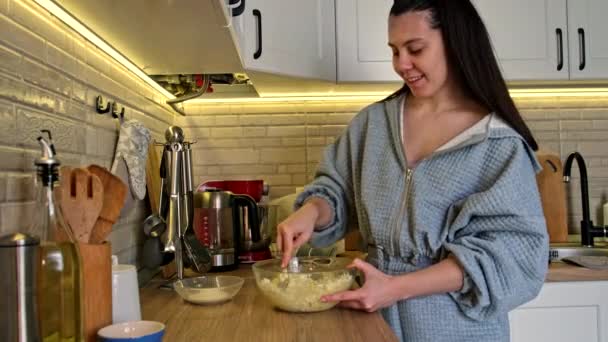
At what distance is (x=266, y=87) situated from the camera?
1.95 meters

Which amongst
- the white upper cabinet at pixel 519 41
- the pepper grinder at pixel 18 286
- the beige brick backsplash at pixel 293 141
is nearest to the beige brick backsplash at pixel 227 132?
the beige brick backsplash at pixel 293 141

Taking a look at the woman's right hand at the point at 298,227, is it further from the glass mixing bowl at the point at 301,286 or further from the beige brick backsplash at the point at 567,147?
the beige brick backsplash at the point at 567,147

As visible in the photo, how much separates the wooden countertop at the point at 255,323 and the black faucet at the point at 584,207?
129 cm

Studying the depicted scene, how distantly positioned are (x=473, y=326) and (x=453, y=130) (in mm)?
397

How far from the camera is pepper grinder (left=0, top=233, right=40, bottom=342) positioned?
0.60 m

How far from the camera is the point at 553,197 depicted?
6.72 ft

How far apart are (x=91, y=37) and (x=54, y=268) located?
0.68 m

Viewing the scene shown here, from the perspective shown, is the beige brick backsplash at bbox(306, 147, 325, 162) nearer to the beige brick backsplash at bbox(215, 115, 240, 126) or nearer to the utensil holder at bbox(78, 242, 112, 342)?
the beige brick backsplash at bbox(215, 115, 240, 126)

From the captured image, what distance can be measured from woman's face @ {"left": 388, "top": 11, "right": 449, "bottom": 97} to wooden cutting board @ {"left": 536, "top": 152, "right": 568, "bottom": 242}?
106 cm

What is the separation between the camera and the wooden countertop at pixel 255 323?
917mm

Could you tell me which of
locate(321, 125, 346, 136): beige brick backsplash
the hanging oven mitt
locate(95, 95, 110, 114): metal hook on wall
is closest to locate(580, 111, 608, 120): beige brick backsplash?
locate(321, 125, 346, 136): beige brick backsplash

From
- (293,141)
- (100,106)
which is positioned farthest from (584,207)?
(100,106)

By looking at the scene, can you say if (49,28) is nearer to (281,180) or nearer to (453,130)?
(453,130)

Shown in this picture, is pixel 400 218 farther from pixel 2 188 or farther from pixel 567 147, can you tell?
pixel 567 147
